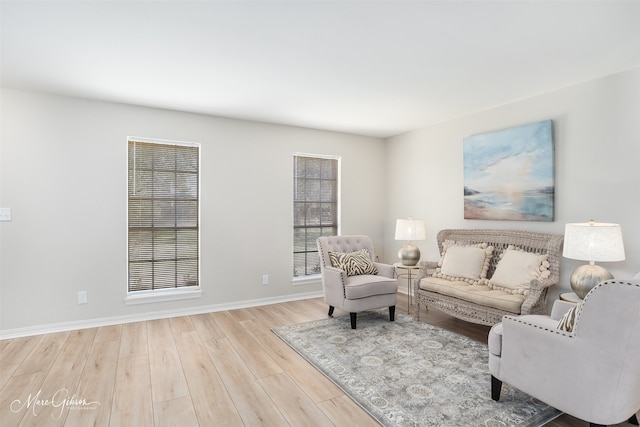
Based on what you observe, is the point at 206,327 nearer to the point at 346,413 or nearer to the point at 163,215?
the point at 163,215

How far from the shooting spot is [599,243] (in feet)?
8.55

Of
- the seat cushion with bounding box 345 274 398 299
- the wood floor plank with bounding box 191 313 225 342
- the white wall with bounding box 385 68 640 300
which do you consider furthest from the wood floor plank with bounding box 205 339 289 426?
the white wall with bounding box 385 68 640 300

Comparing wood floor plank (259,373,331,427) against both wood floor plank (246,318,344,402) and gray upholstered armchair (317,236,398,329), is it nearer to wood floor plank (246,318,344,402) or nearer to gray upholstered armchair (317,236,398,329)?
wood floor plank (246,318,344,402)

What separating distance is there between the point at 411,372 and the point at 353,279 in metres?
1.31

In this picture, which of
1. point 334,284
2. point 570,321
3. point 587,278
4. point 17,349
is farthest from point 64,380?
point 587,278

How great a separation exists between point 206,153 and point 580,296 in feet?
13.3

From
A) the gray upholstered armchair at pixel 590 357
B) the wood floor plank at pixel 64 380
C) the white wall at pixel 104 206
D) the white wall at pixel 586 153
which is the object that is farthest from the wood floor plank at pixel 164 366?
the white wall at pixel 586 153

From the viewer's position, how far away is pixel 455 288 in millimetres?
3406

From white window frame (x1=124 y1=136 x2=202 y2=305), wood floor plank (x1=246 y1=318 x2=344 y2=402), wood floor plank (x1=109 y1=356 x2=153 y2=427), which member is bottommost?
wood floor plank (x1=246 y1=318 x2=344 y2=402)

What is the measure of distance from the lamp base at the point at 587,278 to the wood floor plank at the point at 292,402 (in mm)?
2199

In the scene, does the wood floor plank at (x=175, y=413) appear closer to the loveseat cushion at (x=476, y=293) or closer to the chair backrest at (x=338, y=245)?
the chair backrest at (x=338, y=245)

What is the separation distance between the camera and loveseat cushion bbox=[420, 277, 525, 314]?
9.66ft

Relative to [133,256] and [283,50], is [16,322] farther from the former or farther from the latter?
[283,50]

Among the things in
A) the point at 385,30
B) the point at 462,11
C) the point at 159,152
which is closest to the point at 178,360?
the point at 159,152
